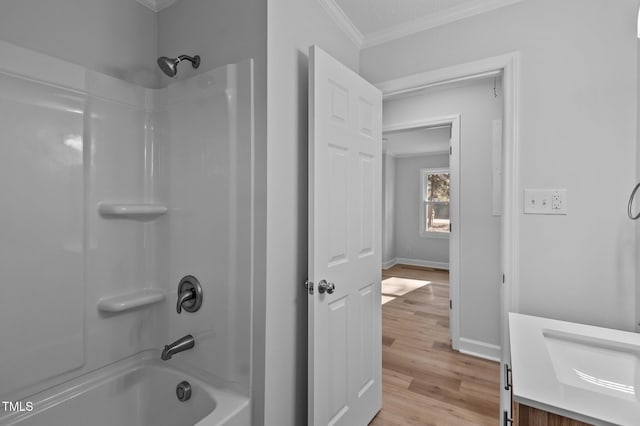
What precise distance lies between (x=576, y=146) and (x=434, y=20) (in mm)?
1058

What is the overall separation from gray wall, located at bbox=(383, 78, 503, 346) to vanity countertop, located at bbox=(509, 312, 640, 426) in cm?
139

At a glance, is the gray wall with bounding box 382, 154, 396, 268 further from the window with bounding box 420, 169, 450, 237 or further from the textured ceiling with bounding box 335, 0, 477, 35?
the textured ceiling with bounding box 335, 0, 477, 35

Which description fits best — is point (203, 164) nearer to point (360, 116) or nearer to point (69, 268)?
point (69, 268)

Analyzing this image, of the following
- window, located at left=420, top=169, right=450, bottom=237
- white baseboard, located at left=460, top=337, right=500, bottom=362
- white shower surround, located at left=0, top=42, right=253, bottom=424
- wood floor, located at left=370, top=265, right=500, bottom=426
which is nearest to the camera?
white shower surround, located at left=0, top=42, right=253, bottom=424

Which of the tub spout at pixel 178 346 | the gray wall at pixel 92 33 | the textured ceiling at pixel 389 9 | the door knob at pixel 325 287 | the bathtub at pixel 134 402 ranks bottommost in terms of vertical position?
the bathtub at pixel 134 402

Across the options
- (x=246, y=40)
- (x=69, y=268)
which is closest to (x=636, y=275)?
(x=246, y=40)

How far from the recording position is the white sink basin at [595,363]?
0.90 meters

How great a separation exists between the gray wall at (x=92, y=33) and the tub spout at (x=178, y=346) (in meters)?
1.39

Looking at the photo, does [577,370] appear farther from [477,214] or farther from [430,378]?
[477,214]

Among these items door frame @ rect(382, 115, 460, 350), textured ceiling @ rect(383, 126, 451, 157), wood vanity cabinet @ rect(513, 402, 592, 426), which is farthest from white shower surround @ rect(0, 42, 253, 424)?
textured ceiling @ rect(383, 126, 451, 157)

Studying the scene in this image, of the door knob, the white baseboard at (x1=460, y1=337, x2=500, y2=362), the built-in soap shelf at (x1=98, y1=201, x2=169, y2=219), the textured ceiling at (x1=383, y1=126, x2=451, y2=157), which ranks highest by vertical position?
the textured ceiling at (x1=383, y1=126, x2=451, y2=157)

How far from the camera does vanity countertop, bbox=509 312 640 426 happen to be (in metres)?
0.76

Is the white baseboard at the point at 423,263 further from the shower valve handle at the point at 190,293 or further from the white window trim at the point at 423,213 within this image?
the shower valve handle at the point at 190,293

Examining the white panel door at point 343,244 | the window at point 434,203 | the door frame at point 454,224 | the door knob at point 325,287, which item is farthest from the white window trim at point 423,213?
the door knob at point 325,287
